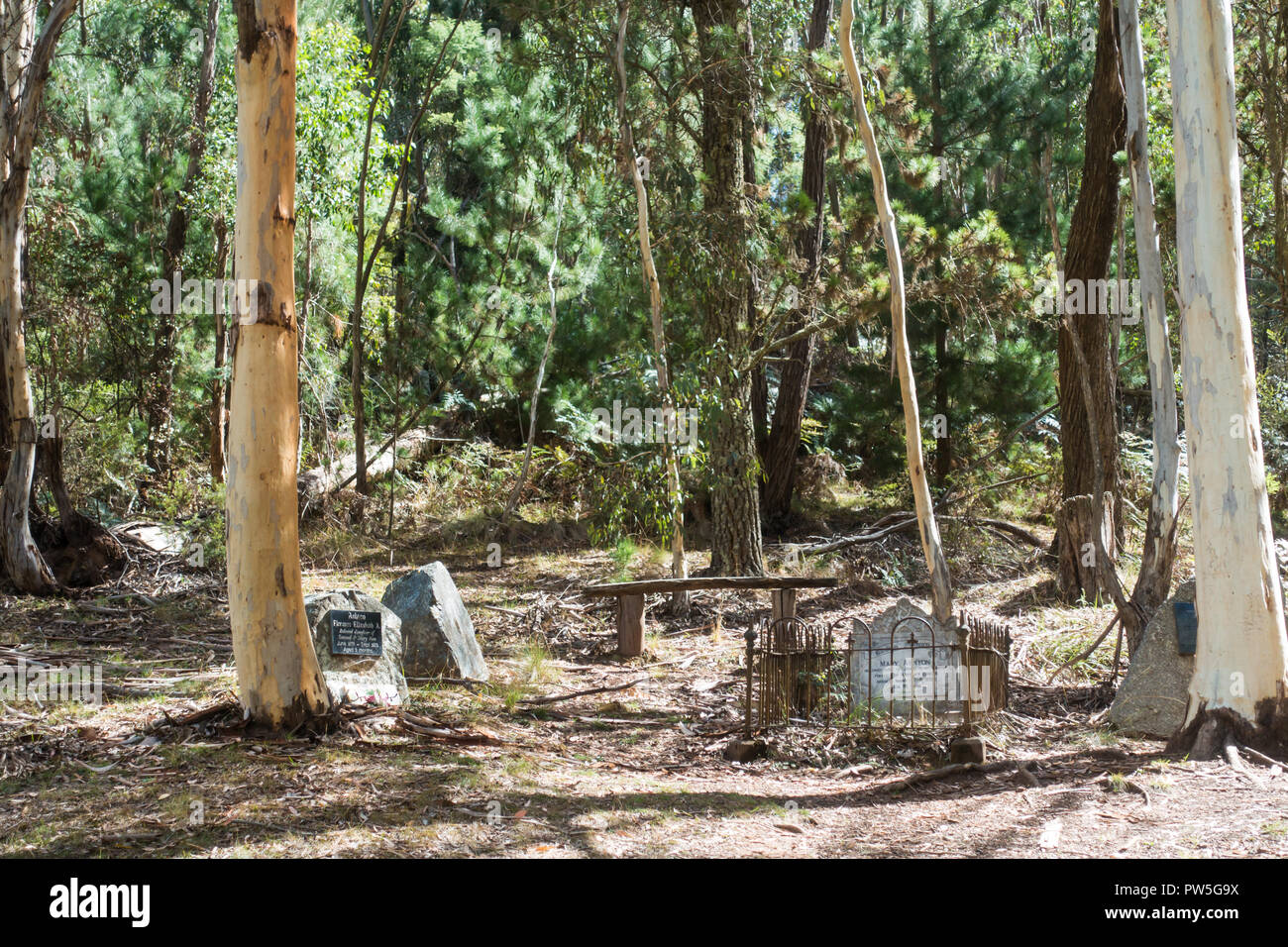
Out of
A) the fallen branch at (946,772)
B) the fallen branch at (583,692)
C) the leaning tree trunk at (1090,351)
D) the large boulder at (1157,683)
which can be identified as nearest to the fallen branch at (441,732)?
the fallen branch at (583,692)

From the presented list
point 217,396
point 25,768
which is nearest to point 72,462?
point 217,396

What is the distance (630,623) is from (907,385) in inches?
115

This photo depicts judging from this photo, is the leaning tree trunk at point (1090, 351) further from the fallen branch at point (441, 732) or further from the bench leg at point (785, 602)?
the fallen branch at point (441, 732)

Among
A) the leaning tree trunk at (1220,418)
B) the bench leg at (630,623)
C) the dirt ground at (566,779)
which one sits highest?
the leaning tree trunk at (1220,418)

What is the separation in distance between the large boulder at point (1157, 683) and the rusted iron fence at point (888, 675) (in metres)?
0.72

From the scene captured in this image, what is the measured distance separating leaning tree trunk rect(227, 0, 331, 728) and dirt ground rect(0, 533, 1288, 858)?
33cm

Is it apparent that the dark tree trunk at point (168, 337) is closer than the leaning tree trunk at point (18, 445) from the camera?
No

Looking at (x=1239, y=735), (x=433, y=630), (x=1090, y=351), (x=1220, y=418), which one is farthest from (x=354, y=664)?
(x=1090, y=351)

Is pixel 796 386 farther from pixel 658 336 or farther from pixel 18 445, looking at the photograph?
pixel 18 445

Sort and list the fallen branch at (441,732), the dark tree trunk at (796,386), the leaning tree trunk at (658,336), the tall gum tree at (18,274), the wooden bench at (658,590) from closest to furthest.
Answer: the fallen branch at (441,732), the wooden bench at (658,590), the tall gum tree at (18,274), the leaning tree trunk at (658,336), the dark tree trunk at (796,386)

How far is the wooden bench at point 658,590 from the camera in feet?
26.5

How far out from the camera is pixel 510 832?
4172 millimetres

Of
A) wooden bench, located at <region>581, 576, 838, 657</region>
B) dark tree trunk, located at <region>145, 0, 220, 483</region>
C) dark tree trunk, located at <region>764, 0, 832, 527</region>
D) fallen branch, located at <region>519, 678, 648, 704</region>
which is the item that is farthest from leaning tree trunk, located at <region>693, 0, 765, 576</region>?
dark tree trunk, located at <region>145, 0, 220, 483</region>

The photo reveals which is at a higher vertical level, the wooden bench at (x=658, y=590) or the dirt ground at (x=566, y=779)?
the wooden bench at (x=658, y=590)
